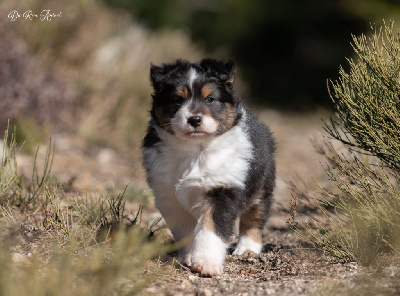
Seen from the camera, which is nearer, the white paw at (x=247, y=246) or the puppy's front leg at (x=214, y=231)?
the puppy's front leg at (x=214, y=231)

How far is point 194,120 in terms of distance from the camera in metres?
4.58

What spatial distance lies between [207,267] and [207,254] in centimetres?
9

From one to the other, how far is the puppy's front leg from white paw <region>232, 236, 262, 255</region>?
0.78 metres

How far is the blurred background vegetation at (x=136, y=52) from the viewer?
898 cm

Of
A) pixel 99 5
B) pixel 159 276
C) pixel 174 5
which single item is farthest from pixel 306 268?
pixel 174 5

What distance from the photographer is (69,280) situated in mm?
3188

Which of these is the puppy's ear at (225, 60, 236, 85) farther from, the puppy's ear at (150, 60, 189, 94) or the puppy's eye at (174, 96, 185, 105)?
the puppy's eye at (174, 96, 185, 105)

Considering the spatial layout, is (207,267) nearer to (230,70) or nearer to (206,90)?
(206,90)

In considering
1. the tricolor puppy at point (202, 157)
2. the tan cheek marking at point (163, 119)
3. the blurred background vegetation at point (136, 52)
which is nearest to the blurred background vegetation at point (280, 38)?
the blurred background vegetation at point (136, 52)

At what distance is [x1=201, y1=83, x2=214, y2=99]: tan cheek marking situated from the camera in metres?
4.80

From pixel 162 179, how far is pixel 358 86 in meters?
1.65
